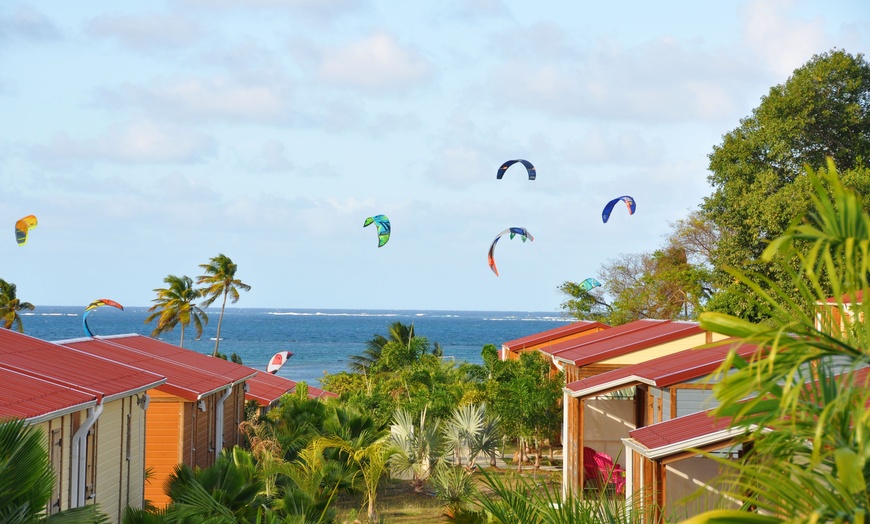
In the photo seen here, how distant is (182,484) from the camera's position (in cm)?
1527

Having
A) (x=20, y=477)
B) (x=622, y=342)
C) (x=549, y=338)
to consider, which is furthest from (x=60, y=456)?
(x=549, y=338)

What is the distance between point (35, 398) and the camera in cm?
1081

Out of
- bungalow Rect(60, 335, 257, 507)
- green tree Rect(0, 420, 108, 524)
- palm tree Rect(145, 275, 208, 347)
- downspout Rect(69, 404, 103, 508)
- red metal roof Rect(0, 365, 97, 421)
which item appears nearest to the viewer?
green tree Rect(0, 420, 108, 524)

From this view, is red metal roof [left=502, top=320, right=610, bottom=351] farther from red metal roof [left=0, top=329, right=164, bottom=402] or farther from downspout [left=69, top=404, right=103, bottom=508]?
downspout [left=69, top=404, right=103, bottom=508]

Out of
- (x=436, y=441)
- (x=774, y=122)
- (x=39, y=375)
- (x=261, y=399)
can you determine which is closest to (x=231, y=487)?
(x=39, y=375)

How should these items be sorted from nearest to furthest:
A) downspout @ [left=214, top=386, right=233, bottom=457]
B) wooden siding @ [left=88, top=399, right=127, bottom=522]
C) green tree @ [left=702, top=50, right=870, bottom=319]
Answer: wooden siding @ [left=88, top=399, right=127, bottom=522]
downspout @ [left=214, top=386, right=233, bottom=457]
green tree @ [left=702, top=50, right=870, bottom=319]

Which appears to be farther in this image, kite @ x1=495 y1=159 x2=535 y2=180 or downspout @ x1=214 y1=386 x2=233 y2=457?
kite @ x1=495 y1=159 x2=535 y2=180

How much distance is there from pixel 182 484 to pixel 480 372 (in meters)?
18.6

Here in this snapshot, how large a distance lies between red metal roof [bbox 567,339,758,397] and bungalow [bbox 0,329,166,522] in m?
8.62

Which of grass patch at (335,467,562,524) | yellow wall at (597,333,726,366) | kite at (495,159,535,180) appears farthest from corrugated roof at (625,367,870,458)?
kite at (495,159,535,180)

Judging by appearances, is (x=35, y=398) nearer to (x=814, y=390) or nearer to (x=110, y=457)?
(x=110, y=457)

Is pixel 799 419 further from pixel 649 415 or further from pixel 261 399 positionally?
pixel 261 399

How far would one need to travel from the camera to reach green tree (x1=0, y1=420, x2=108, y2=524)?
6652 millimetres

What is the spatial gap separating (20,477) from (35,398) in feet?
14.1
